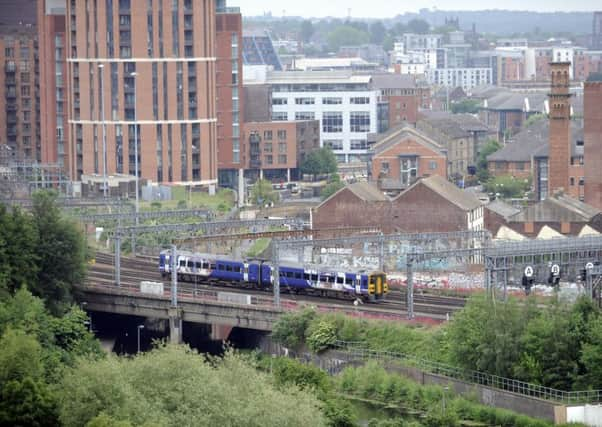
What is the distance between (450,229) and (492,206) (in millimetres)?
3647

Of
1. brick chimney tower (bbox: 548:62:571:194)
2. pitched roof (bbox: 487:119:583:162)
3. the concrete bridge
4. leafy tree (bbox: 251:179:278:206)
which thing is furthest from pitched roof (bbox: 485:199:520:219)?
the concrete bridge

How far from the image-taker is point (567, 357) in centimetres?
5725

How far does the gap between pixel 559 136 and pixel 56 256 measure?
35.4 m

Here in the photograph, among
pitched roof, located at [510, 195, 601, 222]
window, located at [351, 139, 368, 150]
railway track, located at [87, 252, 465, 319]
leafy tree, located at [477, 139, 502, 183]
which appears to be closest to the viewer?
railway track, located at [87, 252, 465, 319]

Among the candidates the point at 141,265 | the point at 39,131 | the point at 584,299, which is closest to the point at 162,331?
the point at 141,265

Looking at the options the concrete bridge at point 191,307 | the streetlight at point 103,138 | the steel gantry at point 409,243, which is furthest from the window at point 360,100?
the concrete bridge at point 191,307

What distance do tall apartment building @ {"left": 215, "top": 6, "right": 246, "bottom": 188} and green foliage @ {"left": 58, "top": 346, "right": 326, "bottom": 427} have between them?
6259cm

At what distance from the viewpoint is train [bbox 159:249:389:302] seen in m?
69.6

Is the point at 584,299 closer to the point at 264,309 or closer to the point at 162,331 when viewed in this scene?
the point at 264,309

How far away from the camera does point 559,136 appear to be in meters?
97.9

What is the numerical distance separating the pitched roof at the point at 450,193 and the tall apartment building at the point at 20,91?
3849 centimetres

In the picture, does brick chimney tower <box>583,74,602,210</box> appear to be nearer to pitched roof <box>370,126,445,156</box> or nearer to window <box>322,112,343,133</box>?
pitched roof <box>370,126,445,156</box>


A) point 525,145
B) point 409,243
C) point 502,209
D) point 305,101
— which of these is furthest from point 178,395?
point 305,101

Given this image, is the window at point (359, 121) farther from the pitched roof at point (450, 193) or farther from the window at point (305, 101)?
the pitched roof at point (450, 193)
